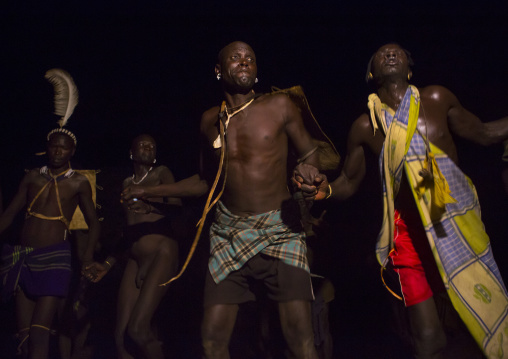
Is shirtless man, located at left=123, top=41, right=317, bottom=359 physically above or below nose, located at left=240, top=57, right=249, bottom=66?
below

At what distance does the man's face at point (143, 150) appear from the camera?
15.6ft

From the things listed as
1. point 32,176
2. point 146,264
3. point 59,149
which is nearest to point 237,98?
point 146,264

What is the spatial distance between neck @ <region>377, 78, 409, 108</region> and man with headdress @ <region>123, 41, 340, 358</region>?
0.66m

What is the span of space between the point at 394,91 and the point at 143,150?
260 cm

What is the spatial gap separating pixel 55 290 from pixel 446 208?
10.8 ft

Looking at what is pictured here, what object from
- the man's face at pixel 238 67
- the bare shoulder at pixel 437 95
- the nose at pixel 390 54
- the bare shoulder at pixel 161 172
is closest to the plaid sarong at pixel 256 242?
the man's face at pixel 238 67

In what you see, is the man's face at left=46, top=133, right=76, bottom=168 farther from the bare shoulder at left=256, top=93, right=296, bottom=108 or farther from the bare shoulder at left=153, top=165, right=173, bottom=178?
the bare shoulder at left=256, top=93, right=296, bottom=108

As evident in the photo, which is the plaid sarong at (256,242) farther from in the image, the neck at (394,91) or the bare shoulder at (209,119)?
the neck at (394,91)

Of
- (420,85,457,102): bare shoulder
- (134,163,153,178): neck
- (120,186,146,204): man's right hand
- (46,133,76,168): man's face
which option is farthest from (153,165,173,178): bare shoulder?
(420,85,457,102): bare shoulder

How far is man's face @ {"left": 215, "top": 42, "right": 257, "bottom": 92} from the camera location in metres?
3.22

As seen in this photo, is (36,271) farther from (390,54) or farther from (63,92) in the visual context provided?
(390,54)

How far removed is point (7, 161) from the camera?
568cm

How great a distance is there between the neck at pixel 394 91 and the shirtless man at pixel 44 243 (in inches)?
116

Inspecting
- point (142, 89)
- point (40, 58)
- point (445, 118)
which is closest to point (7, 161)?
point (40, 58)
